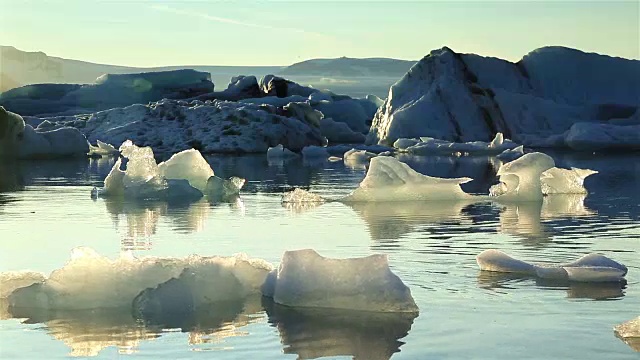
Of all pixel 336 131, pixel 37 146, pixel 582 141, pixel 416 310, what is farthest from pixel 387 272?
pixel 336 131

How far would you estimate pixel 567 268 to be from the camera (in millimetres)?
7090

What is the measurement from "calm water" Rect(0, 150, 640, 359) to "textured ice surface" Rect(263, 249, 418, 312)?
0.12m

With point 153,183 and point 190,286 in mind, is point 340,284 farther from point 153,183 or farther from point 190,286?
point 153,183

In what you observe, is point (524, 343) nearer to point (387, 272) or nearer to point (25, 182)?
point (387, 272)

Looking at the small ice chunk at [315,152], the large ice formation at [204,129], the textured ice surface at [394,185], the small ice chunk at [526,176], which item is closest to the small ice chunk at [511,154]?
the small ice chunk at [315,152]

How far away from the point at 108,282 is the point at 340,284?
4.03 ft

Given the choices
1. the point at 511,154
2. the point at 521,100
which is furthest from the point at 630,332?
the point at 521,100

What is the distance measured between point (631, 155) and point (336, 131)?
42.0 feet

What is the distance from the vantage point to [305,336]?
5.46 meters

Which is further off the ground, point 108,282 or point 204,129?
point 108,282

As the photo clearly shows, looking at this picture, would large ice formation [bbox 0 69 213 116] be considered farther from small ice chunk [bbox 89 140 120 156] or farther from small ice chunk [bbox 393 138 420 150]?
small ice chunk [bbox 393 138 420 150]

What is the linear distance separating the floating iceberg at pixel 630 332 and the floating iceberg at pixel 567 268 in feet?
5.13

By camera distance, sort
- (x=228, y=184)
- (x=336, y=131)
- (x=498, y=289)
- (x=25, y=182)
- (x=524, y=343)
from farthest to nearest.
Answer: (x=336, y=131) → (x=25, y=182) → (x=228, y=184) → (x=498, y=289) → (x=524, y=343)

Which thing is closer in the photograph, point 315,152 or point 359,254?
point 359,254
